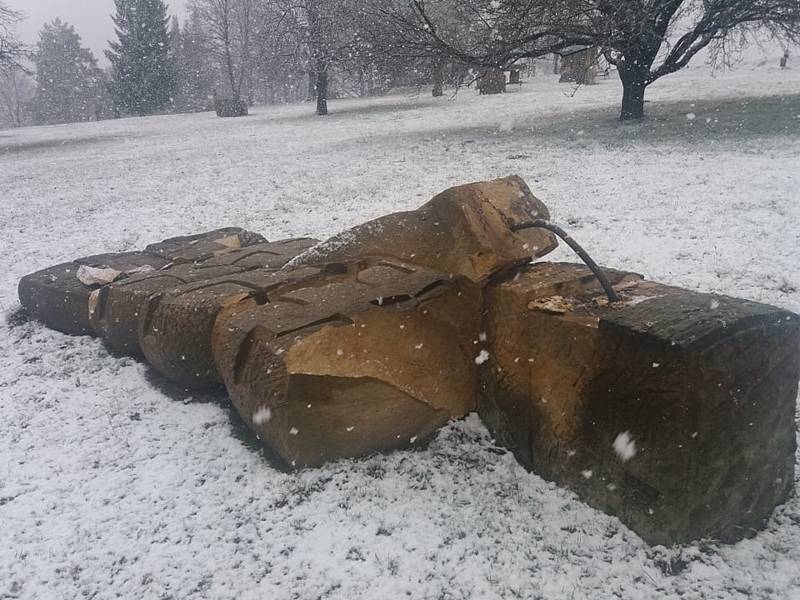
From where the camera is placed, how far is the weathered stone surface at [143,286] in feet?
13.7

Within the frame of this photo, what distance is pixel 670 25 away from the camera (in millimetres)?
11750

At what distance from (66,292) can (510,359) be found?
3863 millimetres

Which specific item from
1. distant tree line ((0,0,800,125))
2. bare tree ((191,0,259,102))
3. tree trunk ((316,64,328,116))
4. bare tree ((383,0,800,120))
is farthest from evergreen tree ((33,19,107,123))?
bare tree ((383,0,800,120))

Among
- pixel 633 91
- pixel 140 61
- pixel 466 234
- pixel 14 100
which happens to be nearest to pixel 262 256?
pixel 466 234

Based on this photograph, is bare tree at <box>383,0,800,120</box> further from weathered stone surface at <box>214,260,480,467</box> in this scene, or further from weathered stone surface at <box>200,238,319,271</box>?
weathered stone surface at <box>214,260,480,467</box>

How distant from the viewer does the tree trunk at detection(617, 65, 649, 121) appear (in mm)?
11836

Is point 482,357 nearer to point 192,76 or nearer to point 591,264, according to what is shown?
point 591,264

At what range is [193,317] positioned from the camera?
352 centimetres

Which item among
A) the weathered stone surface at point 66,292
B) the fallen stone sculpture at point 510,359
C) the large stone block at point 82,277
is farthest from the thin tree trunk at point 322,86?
the fallen stone sculpture at point 510,359

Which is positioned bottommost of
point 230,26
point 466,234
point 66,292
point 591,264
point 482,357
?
point 482,357

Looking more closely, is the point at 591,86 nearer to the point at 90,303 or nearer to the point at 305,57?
the point at 305,57

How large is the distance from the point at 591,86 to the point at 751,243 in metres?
19.0

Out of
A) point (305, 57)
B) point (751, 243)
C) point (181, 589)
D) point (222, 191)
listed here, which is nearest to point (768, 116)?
point (751, 243)

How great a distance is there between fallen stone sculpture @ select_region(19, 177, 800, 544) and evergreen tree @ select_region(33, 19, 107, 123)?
5449cm
